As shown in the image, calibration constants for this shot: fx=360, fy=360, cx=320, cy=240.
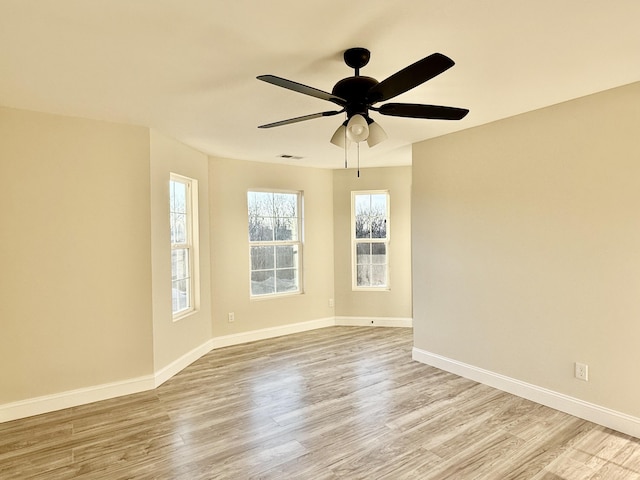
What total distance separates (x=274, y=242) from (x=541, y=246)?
11.0 ft

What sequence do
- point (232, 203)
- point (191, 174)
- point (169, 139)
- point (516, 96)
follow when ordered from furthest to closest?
point (232, 203) → point (191, 174) → point (169, 139) → point (516, 96)

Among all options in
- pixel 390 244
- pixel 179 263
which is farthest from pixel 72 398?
pixel 390 244

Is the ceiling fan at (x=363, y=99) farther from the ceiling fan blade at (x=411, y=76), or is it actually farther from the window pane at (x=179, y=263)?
the window pane at (x=179, y=263)

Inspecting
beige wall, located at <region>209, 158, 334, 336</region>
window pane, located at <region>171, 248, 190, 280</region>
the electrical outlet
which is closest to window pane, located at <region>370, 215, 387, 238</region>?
beige wall, located at <region>209, 158, 334, 336</region>

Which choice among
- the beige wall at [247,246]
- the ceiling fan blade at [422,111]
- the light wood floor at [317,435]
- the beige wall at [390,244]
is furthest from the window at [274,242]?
the ceiling fan blade at [422,111]

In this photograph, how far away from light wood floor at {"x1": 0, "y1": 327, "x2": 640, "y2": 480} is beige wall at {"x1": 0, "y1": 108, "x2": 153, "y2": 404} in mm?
374

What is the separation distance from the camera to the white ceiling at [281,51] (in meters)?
1.61

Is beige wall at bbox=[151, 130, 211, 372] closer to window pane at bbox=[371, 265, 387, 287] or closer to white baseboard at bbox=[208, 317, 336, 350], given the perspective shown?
white baseboard at bbox=[208, 317, 336, 350]

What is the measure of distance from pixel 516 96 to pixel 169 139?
3167 mm

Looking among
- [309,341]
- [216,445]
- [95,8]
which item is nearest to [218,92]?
[95,8]

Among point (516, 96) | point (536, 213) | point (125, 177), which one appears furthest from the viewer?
point (125, 177)

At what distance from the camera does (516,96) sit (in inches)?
105

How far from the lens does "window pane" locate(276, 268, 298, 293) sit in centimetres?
529

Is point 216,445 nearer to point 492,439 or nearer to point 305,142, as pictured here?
point 492,439
